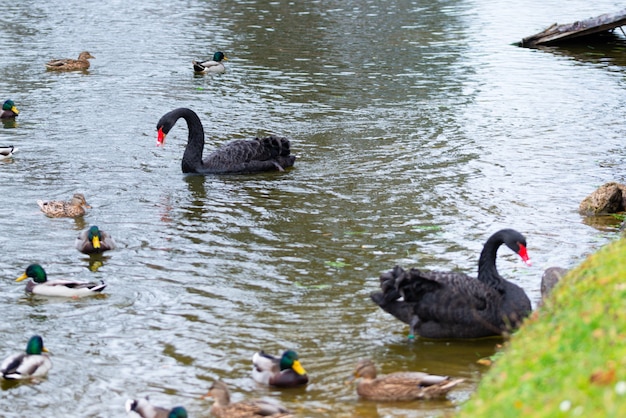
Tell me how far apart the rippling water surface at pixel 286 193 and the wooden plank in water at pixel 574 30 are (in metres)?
0.49

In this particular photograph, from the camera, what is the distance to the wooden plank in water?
1043 inches

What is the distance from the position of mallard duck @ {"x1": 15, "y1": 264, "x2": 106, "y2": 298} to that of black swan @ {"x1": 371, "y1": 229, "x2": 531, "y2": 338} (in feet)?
9.90

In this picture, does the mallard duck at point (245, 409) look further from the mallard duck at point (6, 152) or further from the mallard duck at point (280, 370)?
the mallard duck at point (6, 152)

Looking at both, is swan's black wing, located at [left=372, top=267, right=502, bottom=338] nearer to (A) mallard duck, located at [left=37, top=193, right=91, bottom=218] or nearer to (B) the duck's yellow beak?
(B) the duck's yellow beak

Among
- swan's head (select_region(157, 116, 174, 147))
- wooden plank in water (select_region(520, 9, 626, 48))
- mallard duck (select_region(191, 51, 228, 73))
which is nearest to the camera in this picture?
swan's head (select_region(157, 116, 174, 147))

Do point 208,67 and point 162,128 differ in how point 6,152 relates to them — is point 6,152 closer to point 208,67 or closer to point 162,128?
Result: point 162,128

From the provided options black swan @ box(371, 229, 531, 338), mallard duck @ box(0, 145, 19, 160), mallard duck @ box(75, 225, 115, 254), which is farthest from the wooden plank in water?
black swan @ box(371, 229, 531, 338)

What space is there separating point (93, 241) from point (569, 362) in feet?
22.5

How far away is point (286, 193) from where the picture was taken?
1486cm

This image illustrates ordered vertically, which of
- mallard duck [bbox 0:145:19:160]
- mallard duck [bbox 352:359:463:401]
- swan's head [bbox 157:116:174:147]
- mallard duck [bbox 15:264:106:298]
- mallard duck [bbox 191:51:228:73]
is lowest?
mallard duck [bbox 352:359:463:401]

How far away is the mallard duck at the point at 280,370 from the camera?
8.47 meters

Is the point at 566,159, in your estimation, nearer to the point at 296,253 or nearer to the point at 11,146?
the point at 296,253

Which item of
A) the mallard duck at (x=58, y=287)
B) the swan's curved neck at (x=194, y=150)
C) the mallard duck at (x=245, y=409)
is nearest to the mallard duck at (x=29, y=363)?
the mallard duck at (x=58, y=287)

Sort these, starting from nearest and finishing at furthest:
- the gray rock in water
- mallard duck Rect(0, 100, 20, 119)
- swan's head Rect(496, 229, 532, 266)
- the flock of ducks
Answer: the flock of ducks → swan's head Rect(496, 229, 532, 266) → the gray rock in water → mallard duck Rect(0, 100, 20, 119)
